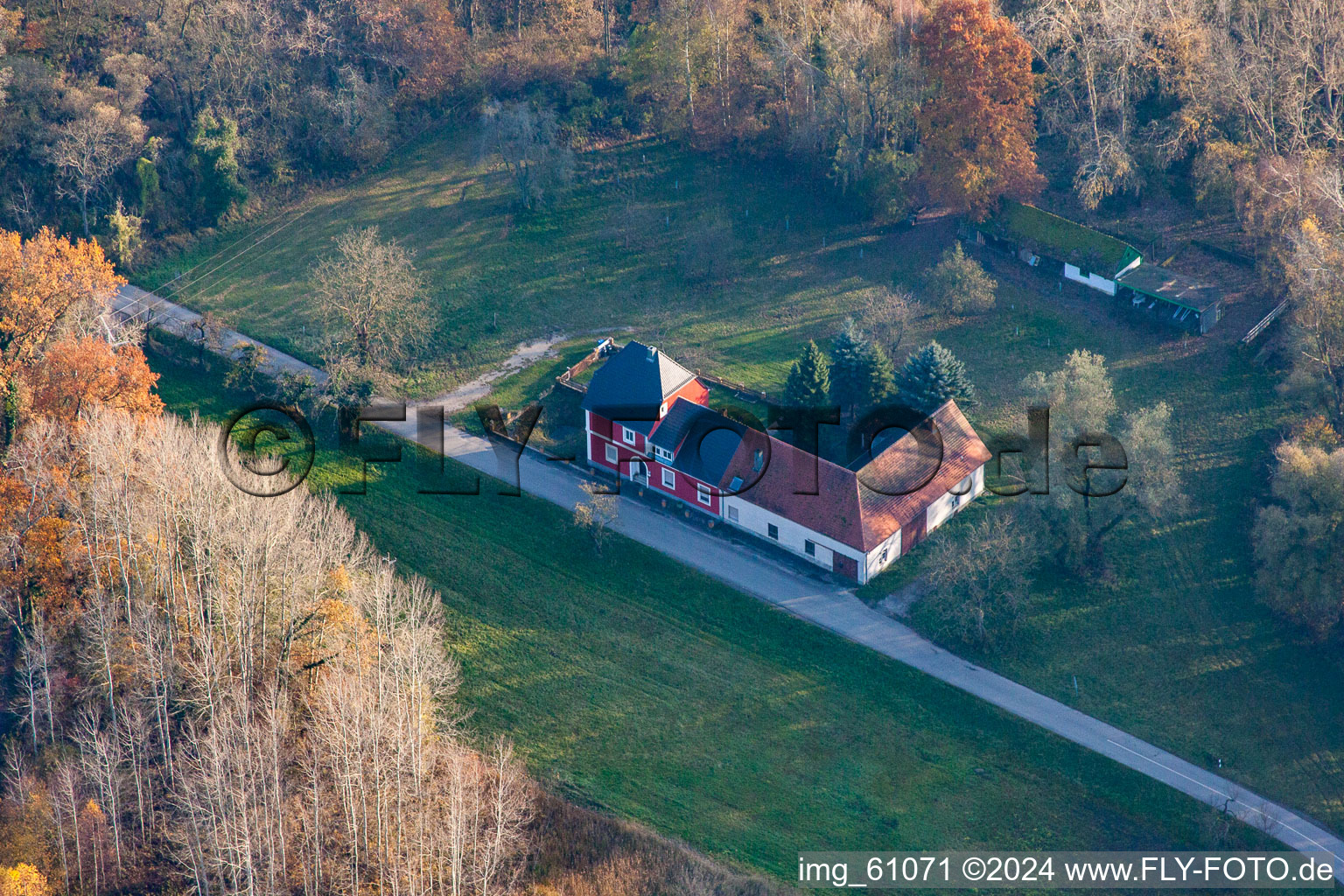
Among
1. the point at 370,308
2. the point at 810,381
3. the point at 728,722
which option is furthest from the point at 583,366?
the point at 728,722

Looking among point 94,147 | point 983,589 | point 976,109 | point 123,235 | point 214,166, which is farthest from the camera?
point 214,166

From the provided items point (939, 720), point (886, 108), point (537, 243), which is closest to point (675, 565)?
point (939, 720)

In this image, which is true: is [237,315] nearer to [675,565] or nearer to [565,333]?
[565,333]

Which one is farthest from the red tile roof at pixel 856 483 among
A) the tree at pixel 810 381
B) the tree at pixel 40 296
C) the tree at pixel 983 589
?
the tree at pixel 40 296

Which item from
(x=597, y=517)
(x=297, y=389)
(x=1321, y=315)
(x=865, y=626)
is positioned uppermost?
(x=1321, y=315)

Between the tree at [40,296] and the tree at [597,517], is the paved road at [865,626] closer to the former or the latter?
the tree at [597,517]

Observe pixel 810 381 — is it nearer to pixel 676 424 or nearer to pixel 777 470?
pixel 777 470

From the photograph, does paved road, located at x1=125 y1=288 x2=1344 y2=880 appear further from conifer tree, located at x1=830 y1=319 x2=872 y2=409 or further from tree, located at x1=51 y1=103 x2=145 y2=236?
tree, located at x1=51 y1=103 x2=145 y2=236
